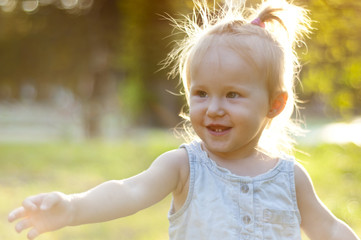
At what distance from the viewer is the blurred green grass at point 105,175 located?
4.81 m

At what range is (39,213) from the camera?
1.62m

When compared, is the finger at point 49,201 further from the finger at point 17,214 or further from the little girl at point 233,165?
the little girl at point 233,165

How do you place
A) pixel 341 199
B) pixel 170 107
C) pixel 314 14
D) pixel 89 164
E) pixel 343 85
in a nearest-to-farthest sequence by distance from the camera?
pixel 314 14, pixel 343 85, pixel 341 199, pixel 89 164, pixel 170 107

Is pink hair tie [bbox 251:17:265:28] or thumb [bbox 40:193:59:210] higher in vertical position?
pink hair tie [bbox 251:17:265:28]

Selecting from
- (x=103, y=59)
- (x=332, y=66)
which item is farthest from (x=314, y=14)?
(x=103, y=59)

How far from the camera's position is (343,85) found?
15.2 feet

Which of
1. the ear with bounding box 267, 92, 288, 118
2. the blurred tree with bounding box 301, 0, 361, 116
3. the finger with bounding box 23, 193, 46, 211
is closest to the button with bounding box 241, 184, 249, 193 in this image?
the ear with bounding box 267, 92, 288, 118

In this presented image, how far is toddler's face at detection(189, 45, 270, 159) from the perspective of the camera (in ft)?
6.73

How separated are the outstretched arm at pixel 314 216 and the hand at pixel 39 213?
100 centimetres

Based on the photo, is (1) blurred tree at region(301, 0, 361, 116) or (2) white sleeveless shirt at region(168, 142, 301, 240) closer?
(2) white sleeveless shirt at region(168, 142, 301, 240)

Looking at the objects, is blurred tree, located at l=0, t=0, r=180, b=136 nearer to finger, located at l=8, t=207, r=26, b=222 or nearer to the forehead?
the forehead

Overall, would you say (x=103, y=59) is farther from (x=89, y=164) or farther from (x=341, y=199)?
(x=341, y=199)

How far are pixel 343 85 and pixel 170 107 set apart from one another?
1191 centimetres

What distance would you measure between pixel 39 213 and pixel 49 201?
0.16ft
